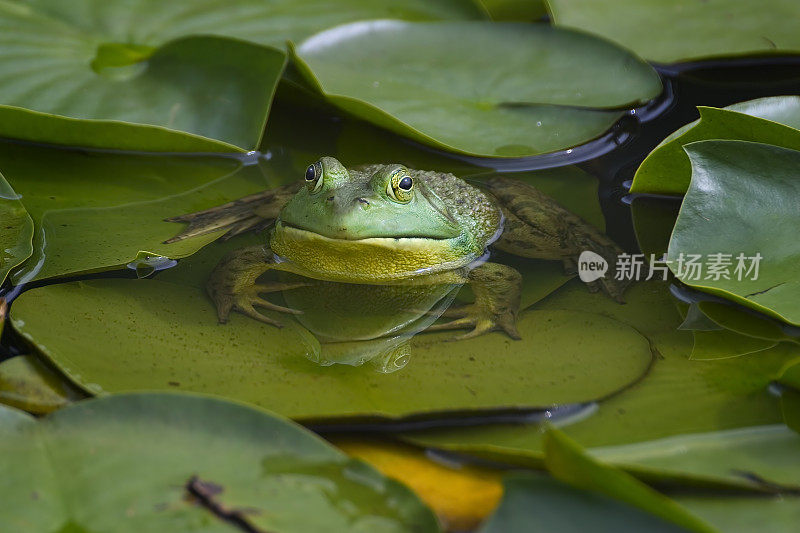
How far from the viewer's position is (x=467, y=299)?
280 centimetres

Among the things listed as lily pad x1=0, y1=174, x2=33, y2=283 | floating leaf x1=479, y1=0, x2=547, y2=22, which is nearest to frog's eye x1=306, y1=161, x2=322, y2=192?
lily pad x1=0, y1=174, x2=33, y2=283

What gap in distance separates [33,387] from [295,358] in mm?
717

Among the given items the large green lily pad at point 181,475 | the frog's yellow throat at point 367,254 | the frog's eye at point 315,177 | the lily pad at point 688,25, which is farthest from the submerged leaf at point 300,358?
the lily pad at point 688,25

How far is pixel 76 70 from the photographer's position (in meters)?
3.07

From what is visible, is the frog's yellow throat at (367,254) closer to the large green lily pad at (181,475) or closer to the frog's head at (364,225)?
the frog's head at (364,225)

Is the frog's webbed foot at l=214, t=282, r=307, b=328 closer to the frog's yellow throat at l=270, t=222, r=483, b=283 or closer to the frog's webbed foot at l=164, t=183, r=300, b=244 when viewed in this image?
the frog's yellow throat at l=270, t=222, r=483, b=283

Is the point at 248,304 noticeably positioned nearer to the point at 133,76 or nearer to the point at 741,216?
the point at 133,76

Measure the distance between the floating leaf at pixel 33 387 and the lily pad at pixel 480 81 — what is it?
1.51m

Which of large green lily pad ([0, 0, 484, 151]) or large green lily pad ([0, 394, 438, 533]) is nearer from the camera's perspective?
large green lily pad ([0, 394, 438, 533])

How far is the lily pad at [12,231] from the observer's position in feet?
7.85

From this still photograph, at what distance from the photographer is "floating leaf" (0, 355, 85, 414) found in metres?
1.98

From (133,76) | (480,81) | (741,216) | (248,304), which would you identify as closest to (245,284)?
(248,304)

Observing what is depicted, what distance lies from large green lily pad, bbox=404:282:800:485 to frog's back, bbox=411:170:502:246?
101 cm

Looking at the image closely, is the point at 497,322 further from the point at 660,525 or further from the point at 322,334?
the point at 660,525
